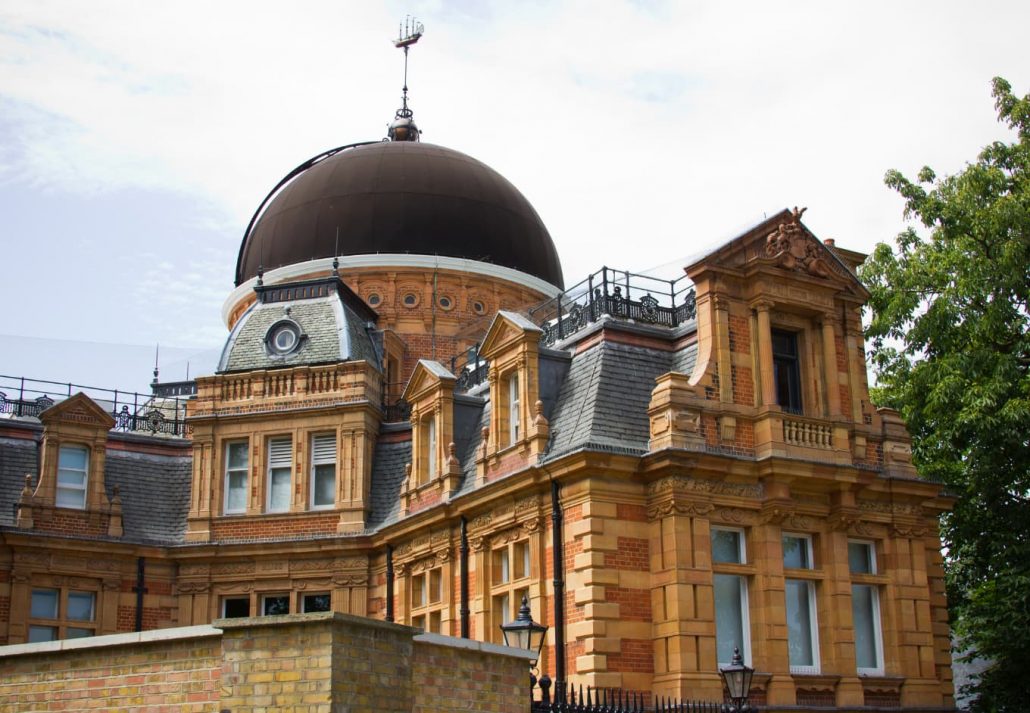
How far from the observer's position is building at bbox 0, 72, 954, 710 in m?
23.3

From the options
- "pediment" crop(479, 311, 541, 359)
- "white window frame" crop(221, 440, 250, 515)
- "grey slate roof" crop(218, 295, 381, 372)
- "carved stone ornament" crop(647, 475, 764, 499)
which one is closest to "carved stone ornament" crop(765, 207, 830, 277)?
"carved stone ornament" crop(647, 475, 764, 499)

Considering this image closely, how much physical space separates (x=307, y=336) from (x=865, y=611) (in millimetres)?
14980

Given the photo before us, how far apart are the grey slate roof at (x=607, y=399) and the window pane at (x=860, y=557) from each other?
15.6ft

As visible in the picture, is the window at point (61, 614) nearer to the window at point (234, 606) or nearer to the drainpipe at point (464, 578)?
the window at point (234, 606)

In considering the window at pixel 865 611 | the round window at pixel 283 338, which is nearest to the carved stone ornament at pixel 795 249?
the window at pixel 865 611

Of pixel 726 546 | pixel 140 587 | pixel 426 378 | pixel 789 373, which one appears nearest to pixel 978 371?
pixel 789 373

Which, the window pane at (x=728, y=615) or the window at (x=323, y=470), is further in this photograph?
the window at (x=323, y=470)

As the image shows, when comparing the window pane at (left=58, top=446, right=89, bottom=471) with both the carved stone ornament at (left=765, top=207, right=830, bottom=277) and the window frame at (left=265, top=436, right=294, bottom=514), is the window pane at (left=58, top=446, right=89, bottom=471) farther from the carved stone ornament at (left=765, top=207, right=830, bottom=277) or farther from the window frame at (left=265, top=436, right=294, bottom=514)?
the carved stone ornament at (left=765, top=207, right=830, bottom=277)

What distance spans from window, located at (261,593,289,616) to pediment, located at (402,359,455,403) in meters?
5.46

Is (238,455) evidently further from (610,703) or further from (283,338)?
(610,703)

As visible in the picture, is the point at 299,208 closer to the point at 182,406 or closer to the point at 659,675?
the point at 182,406

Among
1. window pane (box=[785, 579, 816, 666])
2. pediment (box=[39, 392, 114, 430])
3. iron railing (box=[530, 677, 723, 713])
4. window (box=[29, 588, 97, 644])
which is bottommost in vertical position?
iron railing (box=[530, 677, 723, 713])

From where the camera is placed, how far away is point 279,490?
3164 cm

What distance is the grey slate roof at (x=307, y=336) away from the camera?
32500 mm
